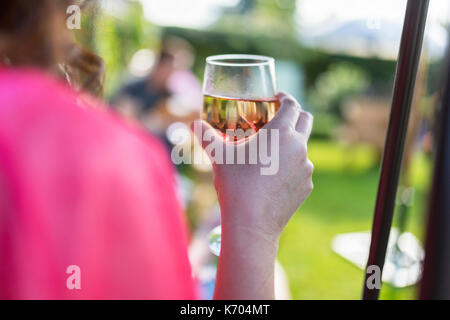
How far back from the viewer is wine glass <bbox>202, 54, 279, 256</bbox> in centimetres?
100

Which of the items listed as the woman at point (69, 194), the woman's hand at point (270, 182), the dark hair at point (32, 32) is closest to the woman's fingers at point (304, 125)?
the woman's hand at point (270, 182)

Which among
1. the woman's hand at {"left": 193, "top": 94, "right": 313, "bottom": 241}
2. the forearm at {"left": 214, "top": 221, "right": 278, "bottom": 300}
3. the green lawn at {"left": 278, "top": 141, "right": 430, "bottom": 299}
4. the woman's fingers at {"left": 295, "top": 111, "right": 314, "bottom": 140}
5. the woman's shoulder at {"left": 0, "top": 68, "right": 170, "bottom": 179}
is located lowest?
the green lawn at {"left": 278, "top": 141, "right": 430, "bottom": 299}

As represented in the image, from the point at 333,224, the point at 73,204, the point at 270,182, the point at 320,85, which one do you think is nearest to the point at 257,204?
the point at 270,182

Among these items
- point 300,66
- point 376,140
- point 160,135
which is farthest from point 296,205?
point 300,66

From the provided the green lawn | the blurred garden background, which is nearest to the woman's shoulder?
the blurred garden background

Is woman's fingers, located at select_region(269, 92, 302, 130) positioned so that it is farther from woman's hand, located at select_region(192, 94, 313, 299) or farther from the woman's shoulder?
the woman's shoulder

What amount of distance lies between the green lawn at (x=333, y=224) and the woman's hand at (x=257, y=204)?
103cm

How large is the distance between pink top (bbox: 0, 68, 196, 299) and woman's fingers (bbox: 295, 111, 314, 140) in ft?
1.11

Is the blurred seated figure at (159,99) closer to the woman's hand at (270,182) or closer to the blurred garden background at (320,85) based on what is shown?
the blurred garden background at (320,85)

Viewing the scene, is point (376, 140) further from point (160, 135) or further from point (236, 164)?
point (236, 164)

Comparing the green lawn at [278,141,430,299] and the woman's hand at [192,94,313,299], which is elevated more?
the woman's hand at [192,94,313,299]

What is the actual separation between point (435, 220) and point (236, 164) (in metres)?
0.30

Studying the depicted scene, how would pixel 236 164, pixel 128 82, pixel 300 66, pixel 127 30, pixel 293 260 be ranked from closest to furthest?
pixel 236 164 < pixel 293 260 < pixel 128 82 < pixel 127 30 < pixel 300 66

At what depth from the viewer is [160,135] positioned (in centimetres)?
480
